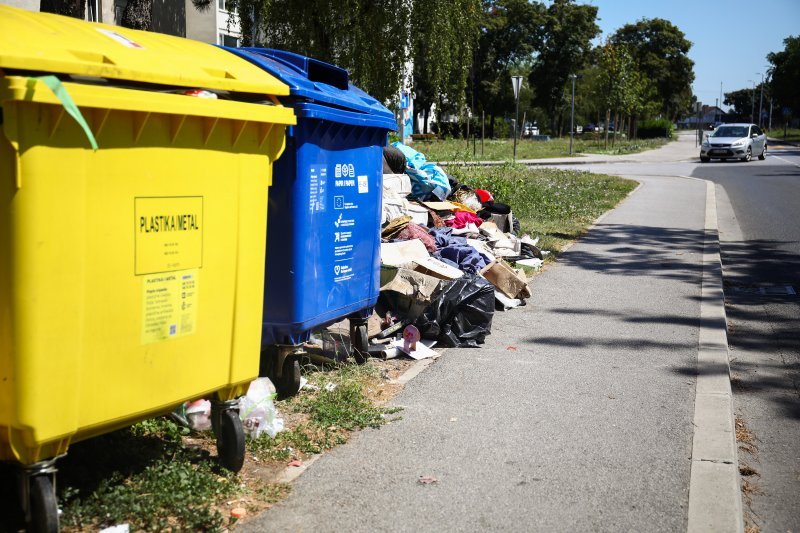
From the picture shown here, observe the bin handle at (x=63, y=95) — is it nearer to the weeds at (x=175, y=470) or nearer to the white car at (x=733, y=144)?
the weeds at (x=175, y=470)

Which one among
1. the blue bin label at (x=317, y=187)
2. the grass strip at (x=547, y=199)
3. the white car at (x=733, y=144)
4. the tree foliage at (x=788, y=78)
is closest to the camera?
the blue bin label at (x=317, y=187)

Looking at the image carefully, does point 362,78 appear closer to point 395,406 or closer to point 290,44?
point 290,44

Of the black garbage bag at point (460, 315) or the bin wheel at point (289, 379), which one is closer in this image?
the bin wheel at point (289, 379)

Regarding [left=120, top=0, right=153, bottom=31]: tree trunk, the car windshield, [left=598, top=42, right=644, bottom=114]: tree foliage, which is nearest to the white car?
the car windshield

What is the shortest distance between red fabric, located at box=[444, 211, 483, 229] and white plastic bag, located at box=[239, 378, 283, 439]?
5061 mm

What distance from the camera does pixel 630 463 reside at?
399 cm

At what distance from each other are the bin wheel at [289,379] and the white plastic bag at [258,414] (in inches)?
15.6

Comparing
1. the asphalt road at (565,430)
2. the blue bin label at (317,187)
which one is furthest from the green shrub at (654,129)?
the blue bin label at (317,187)

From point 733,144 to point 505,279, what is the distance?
31.1 meters

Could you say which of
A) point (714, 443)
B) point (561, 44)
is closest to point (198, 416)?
point (714, 443)

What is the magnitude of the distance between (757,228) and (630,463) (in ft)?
36.3

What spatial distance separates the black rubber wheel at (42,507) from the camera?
9.30 ft

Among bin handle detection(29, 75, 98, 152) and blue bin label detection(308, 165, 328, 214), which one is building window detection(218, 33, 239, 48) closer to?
blue bin label detection(308, 165, 328, 214)

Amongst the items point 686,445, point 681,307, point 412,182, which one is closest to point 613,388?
point 686,445
